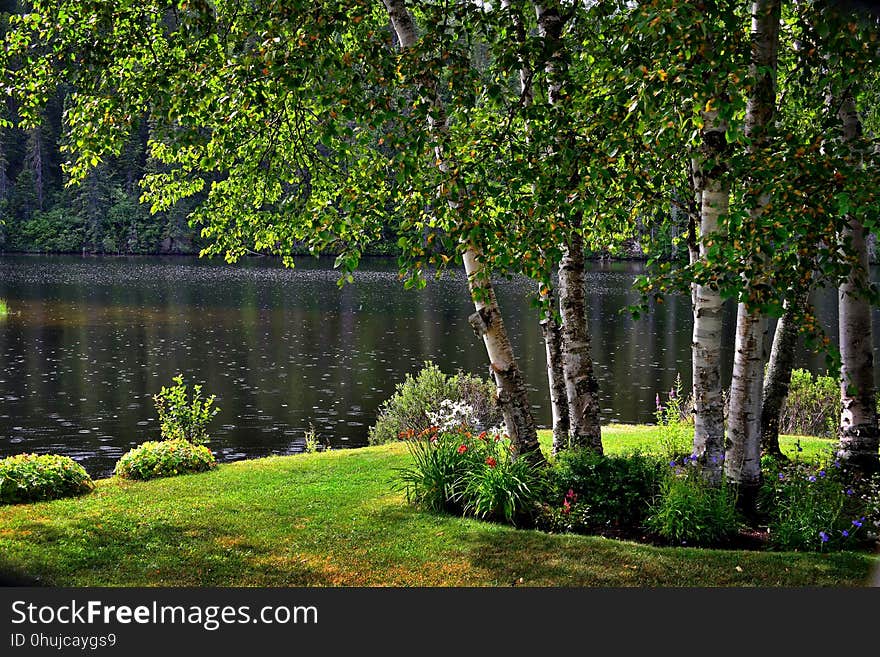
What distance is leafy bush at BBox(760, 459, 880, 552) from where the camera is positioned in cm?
786

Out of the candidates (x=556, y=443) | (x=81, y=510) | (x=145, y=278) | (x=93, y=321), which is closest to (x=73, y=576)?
(x=81, y=510)

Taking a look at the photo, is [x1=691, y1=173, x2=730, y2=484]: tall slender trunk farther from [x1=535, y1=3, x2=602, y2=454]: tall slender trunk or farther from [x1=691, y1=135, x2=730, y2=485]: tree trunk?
[x1=535, y1=3, x2=602, y2=454]: tall slender trunk

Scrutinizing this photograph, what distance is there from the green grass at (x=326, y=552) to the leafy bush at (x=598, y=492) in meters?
0.44

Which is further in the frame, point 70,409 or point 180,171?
point 70,409

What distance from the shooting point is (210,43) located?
785 cm

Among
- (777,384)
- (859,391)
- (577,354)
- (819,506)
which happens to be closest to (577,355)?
(577,354)

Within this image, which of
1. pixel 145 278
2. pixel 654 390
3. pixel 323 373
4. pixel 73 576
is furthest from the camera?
pixel 145 278

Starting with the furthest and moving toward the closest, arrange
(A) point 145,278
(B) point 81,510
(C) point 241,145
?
(A) point 145,278
(C) point 241,145
(B) point 81,510

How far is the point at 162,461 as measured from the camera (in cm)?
1162

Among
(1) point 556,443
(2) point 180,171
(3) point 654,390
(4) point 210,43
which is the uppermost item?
(4) point 210,43

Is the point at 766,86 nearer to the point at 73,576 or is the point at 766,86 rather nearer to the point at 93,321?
the point at 73,576

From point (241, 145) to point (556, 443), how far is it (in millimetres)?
5126

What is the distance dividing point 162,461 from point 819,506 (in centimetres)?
826

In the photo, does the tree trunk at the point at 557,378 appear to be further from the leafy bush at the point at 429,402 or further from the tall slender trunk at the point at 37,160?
the tall slender trunk at the point at 37,160
